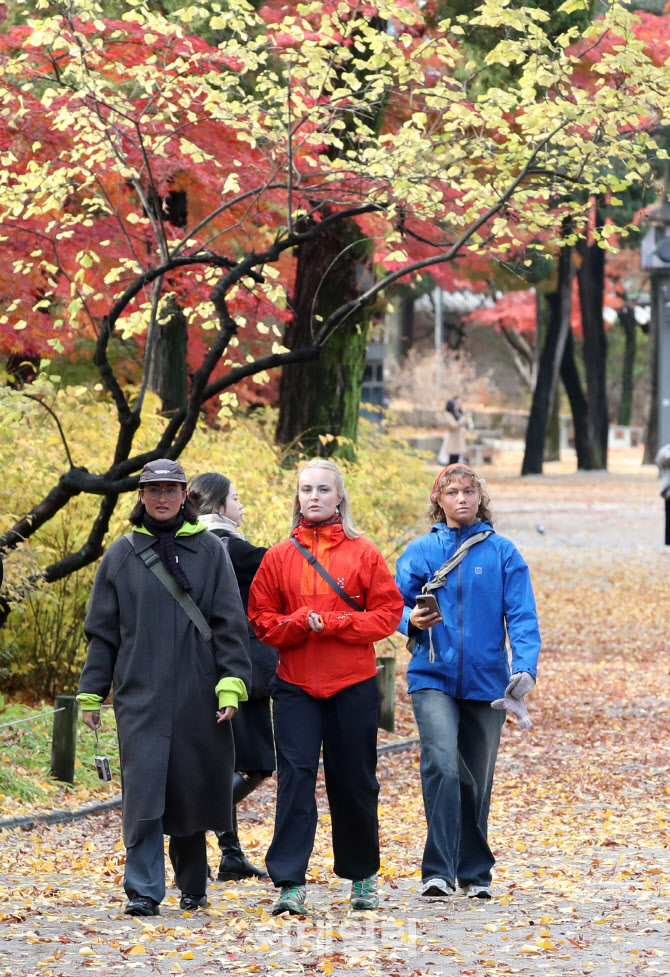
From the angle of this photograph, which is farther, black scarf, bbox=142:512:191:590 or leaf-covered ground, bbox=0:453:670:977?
black scarf, bbox=142:512:191:590

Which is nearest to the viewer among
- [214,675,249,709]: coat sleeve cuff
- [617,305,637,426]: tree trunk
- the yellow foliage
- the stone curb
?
[214,675,249,709]: coat sleeve cuff

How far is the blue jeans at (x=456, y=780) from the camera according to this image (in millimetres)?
6207

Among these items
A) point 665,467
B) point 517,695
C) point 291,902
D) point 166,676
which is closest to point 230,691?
point 166,676

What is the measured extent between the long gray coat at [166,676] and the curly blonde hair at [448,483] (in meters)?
0.97

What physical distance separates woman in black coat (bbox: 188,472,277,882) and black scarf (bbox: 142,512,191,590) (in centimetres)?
68

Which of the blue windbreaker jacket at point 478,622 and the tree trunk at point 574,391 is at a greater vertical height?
the tree trunk at point 574,391

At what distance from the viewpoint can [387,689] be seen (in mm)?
11000

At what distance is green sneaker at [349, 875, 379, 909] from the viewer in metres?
6.04

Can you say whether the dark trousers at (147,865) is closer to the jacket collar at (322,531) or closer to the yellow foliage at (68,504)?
the jacket collar at (322,531)

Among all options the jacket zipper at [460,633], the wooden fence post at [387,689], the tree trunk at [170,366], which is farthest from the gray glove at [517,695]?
the tree trunk at [170,366]

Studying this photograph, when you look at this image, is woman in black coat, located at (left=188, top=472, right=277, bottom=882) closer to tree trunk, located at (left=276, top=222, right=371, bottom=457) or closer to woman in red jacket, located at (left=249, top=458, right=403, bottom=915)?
woman in red jacket, located at (left=249, top=458, right=403, bottom=915)

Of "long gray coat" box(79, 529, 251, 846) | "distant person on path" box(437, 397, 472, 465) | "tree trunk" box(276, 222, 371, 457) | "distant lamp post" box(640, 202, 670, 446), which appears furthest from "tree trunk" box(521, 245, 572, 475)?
"long gray coat" box(79, 529, 251, 846)

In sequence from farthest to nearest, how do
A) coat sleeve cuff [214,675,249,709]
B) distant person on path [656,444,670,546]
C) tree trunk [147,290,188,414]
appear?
distant person on path [656,444,670,546] → tree trunk [147,290,188,414] → coat sleeve cuff [214,675,249,709]

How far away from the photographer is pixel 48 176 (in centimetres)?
1005
